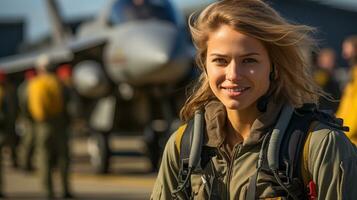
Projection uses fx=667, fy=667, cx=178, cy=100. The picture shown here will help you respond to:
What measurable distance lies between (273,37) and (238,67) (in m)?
0.14

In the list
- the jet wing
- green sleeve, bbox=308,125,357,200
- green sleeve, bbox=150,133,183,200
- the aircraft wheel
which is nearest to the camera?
green sleeve, bbox=308,125,357,200

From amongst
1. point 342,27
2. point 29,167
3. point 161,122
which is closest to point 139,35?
point 161,122

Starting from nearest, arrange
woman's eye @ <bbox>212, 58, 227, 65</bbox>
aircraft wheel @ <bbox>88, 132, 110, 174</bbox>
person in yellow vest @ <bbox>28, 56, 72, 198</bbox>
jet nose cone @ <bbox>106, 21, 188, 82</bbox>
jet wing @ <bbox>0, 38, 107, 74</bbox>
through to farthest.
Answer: woman's eye @ <bbox>212, 58, 227, 65</bbox> → person in yellow vest @ <bbox>28, 56, 72, 198</bbox> → jet nose cone @ <bbox>106, 21, 188, 82</bbox> → aircraft wheel @ <bbox>88, 132, 110, 174</bbox> → jet wing @ <bbox>0, 38, 107, 74</bbox>

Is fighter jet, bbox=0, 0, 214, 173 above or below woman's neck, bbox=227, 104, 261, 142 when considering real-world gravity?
below

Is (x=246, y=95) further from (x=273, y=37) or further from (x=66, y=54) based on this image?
(x=66, y=54)

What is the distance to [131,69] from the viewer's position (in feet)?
35.2

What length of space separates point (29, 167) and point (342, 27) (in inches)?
1455

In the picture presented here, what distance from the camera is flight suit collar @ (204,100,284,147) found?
1996mm

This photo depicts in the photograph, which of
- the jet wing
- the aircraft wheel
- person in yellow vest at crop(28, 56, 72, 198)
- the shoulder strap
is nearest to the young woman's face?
the shoulder strap

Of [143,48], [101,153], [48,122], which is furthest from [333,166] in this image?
[101,153]

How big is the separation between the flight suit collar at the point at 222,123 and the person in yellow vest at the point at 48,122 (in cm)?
648

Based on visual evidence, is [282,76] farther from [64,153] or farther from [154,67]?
[154,67]

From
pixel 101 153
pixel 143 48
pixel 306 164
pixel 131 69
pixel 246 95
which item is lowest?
pixel 101 153

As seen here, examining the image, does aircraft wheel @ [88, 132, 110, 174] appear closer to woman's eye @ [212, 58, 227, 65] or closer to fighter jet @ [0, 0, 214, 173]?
fighter jet @ [0, 0, 214, 173]
